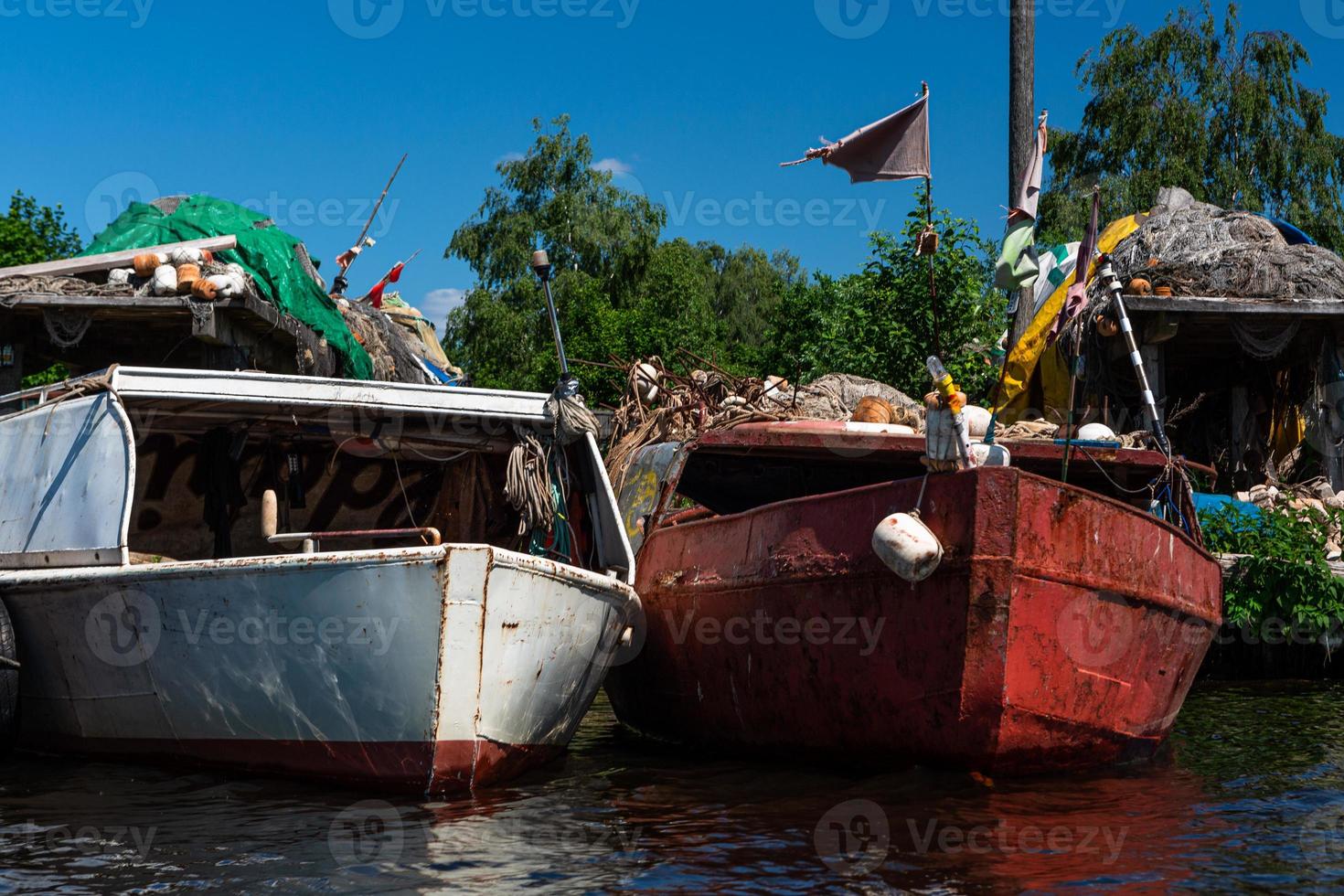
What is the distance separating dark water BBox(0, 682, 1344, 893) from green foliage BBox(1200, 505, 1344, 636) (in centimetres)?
383

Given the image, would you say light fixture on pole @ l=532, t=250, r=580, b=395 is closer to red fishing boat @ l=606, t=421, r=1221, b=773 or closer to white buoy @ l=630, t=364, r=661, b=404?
red fishing boat @ l=606, t=421, r=1221, b=773

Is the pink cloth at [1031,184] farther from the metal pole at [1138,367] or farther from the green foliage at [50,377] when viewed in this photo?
the green foliage at [50,377]

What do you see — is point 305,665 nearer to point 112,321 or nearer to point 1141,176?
point 112,321

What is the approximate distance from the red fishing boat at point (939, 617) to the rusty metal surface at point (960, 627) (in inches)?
0.4

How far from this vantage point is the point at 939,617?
671 centimetres

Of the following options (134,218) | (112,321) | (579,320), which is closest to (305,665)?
(112,321)

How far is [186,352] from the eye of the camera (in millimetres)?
13688

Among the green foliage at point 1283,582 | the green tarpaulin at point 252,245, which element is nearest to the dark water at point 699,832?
the green foliage at point 1283,582

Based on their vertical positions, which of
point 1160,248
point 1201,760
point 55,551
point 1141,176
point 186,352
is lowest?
point 1201,760

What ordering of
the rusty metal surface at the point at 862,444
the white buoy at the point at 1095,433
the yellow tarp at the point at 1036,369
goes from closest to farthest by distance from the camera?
the rusty metal surface at the point at 862,444, the white buoy at the point at 1095,433, the yellow tarp at the point at 1036,369

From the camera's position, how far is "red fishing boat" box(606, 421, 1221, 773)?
6.62 metres

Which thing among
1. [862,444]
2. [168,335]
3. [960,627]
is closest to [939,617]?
[960,627]

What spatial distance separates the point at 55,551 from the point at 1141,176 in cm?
2580

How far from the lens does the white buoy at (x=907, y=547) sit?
6480 mm
